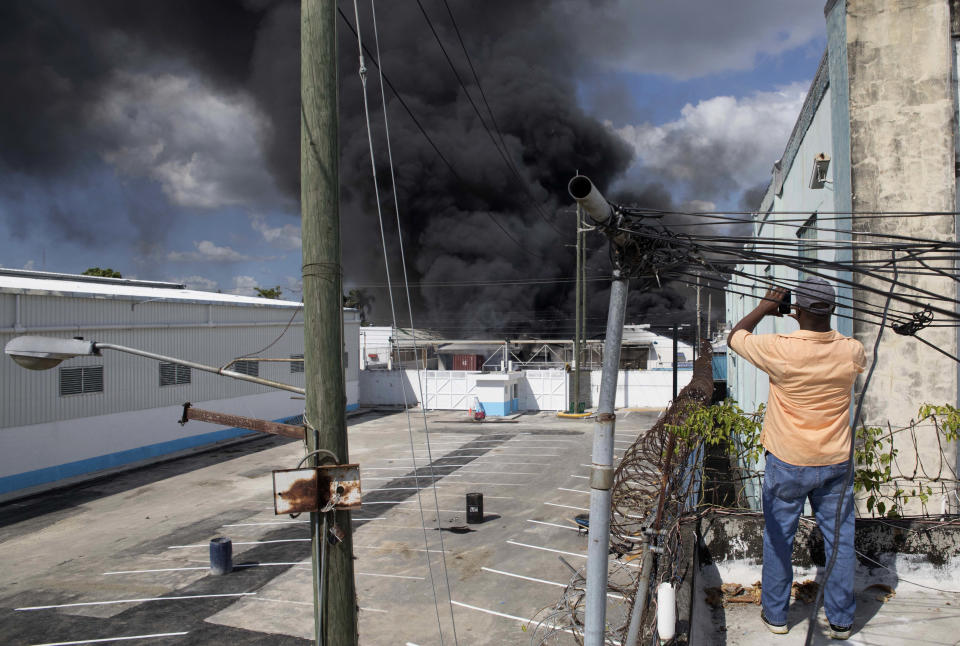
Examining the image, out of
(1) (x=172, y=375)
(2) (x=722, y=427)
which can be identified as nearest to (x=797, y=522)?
(2) (x=722, y=427)

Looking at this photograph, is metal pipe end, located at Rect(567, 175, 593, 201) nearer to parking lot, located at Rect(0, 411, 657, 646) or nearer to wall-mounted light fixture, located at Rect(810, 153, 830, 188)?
wall-mounted light fixture, located at Rect(810, 153, 830, 188)

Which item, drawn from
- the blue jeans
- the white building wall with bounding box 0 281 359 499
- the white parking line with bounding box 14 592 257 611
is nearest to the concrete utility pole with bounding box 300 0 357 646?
the blue jeans

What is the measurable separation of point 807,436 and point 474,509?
31.1 ft

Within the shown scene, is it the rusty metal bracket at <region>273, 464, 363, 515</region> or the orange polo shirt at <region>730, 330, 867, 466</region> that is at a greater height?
the orange polo shirt at <region>730, 330, 867, 466</region>

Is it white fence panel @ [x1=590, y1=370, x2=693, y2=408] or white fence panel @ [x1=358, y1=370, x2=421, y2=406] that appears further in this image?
white fence panel @ [x1=358, y1=370, x2=421, y2=406]

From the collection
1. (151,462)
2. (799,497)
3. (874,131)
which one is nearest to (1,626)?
(799,497)

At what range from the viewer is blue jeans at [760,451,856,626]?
3170mm

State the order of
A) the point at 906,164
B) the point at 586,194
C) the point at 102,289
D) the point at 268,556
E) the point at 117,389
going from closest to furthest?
1. the point at 586,194
2. the point at 906,164
3. the point at 268,556
4. the point at 117,389
5. the point at 102,289

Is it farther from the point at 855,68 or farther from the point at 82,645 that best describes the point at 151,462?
the point at 855,68

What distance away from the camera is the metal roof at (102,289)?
690 inches

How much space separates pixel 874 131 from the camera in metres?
5.28

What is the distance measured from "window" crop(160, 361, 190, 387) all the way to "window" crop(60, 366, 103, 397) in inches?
96.9

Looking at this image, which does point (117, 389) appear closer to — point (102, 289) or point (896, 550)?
point (102, 289)

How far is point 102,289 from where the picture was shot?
23.2m
